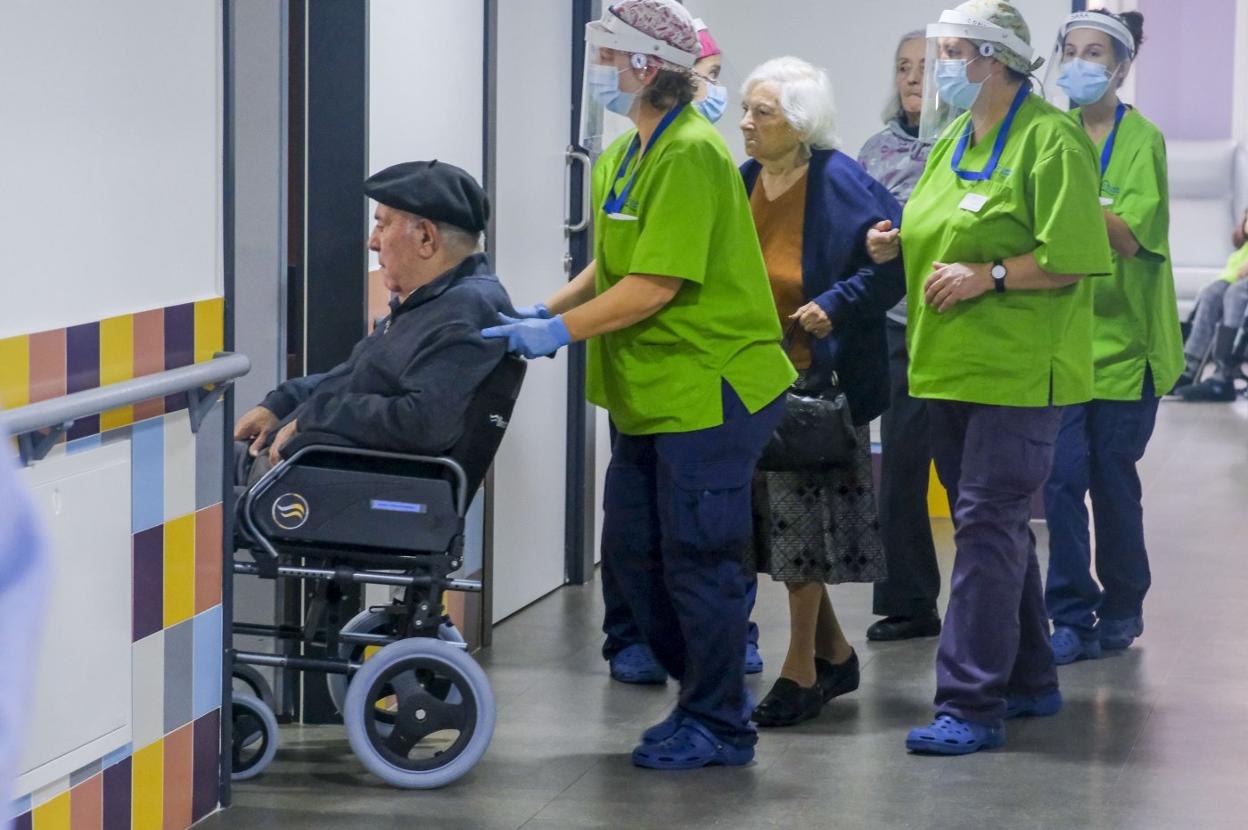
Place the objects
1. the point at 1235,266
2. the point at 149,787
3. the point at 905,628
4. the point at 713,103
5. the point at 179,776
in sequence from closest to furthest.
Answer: the point at 149,787 → the point at 179,776 → the point at 713,103 → the point at 905,628 → the point at 1235,266

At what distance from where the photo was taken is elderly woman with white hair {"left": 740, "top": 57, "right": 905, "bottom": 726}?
373 cm

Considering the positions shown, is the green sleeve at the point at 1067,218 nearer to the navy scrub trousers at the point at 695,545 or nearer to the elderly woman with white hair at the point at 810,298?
the elderly woman with white hair at the point at 810,298

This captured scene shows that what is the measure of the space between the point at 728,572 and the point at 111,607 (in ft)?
3.66

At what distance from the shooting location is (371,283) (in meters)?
3.73

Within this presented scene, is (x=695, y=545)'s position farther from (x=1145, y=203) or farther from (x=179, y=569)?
(x=1145, y=203)

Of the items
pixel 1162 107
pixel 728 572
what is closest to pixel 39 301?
pixel 728 572

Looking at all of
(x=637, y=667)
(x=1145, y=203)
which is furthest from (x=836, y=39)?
(x=637, y=667)

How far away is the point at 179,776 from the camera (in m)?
2.95

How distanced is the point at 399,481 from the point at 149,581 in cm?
50

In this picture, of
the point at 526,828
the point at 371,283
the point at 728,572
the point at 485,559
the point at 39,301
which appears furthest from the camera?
the point at 485,559

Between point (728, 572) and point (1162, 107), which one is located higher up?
point (1162, 107)

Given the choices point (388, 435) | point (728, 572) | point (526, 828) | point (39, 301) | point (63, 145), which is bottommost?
point (526, 828)

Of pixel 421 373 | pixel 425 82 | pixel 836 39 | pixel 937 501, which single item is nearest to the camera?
pixel 421 373

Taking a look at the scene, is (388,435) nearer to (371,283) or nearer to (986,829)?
(371,283)
